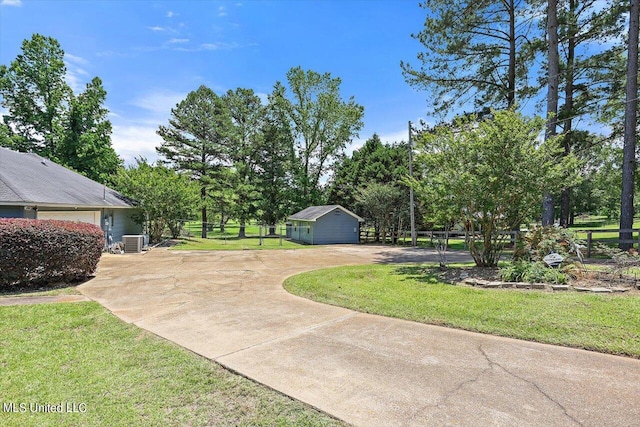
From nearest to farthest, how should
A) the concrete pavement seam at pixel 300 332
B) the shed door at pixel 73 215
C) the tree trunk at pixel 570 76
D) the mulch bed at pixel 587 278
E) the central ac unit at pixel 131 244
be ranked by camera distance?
the concrete pavement seam at pixel 300 332 → the mulch bed at pixel 587 278 → the shed door at pixel 73 215 → the tree trunk at pixel 570 76 → the central ac unit at pixel 131 244

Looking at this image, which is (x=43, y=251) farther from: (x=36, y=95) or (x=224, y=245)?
(x=36, y=95)

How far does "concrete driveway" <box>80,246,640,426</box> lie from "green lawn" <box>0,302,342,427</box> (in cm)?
25

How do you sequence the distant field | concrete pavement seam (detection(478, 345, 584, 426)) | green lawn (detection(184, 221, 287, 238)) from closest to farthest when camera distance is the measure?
concrete pavement seam (detection(478, 345, 584, 426)), the distant field, green lawn (detection(184, 221, 287, 238))

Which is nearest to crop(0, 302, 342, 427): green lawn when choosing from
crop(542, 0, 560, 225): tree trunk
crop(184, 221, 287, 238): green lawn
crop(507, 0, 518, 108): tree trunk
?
crop(542, 0, 560, 225): tree trunk

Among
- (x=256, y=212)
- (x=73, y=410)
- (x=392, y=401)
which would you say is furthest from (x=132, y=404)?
(x=256, y=212)

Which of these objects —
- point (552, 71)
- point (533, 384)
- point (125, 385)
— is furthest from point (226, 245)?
point (533, 384)

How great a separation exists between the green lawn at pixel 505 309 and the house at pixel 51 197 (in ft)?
31.4

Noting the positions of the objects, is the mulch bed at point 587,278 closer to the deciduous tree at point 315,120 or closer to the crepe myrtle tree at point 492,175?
the crepe myrtle tree at point 492,175

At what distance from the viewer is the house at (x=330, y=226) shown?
22.7 m

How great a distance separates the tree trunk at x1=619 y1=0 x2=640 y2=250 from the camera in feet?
39.1

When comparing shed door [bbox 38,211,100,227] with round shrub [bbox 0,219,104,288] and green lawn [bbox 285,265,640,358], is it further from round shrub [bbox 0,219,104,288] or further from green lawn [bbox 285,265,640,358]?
green lawn [bbox 285,265,640,358]

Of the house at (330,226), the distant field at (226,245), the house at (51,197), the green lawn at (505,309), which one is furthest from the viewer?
the house at (330,226)

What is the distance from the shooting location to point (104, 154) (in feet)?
88.3

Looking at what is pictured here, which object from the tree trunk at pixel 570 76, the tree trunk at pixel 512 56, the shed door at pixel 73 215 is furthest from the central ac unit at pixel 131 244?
the tree trunk at pixel 512 56
